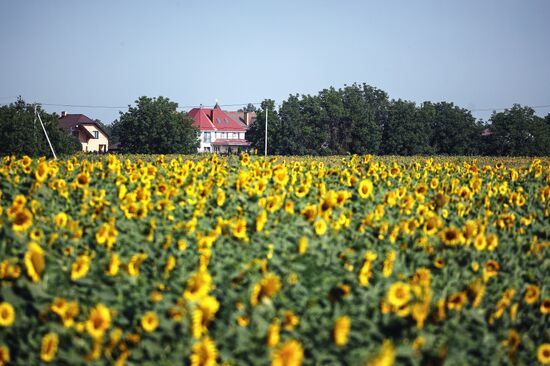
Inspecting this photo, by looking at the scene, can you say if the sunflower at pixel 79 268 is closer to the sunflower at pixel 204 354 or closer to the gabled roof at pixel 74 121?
the sunflower at pixel 204 354

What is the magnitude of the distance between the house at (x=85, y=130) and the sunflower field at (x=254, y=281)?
72235 mm

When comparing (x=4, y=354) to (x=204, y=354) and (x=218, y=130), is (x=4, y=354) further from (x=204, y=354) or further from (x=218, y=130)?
(x=218, y=130)

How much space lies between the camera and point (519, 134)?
77062 millimetres

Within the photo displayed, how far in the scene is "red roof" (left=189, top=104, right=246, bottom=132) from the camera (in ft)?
299

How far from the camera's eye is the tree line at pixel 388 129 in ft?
241

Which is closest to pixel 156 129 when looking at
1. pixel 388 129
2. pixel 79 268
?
pixel 388 129

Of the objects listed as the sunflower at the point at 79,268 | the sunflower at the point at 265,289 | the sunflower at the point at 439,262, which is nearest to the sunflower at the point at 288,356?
the sunflower at the point at 265,289

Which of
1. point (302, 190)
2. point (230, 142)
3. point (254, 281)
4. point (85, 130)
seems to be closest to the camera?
point (254, 281)

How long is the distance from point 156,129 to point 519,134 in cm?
5024

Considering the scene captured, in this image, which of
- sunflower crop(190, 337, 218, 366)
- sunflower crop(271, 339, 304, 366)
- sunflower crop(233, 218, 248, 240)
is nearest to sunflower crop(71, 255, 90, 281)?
sunflower crop(190, 337, 218, 366)

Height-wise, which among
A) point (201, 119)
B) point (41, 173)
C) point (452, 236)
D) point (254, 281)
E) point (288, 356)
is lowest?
point (288, 356)

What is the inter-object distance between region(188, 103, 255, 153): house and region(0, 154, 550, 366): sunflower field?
85.1 metres

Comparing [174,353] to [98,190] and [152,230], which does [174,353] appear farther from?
[98,190]

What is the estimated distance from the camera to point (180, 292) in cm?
405
